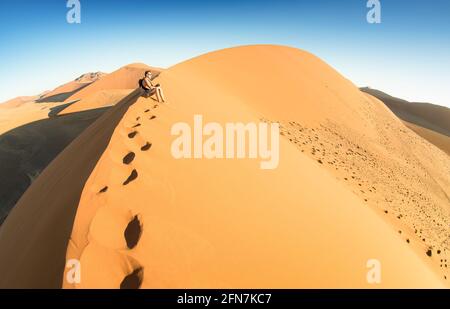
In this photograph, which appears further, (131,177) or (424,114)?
(424,114)

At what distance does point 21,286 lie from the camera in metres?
3.12

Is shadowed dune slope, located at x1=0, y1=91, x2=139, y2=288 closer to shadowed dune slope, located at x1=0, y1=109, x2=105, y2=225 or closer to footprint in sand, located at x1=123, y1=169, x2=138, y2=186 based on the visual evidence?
footprint in sand, located at x1=123, y1=169, x2=138, y2=186

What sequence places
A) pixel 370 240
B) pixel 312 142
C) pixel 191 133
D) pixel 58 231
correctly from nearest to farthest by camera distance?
pixel 58 231 < pixel 370 240 < pixel 191 133 < pixel 312 142

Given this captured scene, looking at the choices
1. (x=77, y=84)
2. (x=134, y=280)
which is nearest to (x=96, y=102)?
(x=134, y=280)

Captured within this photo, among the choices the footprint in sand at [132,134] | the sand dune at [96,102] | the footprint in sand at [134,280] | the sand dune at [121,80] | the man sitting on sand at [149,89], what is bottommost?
the footprint in sand at [134,280]

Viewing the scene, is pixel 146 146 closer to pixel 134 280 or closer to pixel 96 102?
pixel 134 280

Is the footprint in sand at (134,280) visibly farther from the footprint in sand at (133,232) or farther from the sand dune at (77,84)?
the sand dune at (77,84)

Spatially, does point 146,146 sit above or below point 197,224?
above

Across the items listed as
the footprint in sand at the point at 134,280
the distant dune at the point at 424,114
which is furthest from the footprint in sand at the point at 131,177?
the distant dune at the point at 424,114

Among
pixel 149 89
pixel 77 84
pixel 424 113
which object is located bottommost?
pixel 424 113

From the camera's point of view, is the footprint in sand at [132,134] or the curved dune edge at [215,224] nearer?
the curved dune edge at [215,224]
